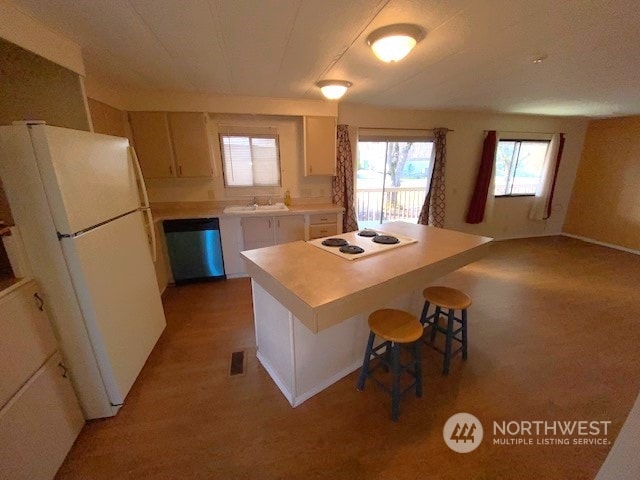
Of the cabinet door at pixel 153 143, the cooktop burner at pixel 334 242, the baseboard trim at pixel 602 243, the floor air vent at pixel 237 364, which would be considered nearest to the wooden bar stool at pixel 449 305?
A: the cooktop burner at pixel 334 242

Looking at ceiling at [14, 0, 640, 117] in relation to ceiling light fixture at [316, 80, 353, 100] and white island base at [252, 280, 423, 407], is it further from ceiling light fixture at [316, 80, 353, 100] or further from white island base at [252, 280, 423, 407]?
white island base at [252, 280, 423, 407]

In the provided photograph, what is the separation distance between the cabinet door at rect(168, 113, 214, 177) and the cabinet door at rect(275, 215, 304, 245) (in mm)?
1114

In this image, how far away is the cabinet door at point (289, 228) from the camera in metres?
3.41

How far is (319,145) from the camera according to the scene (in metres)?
3.56

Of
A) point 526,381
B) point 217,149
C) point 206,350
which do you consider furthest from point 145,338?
point 526,381

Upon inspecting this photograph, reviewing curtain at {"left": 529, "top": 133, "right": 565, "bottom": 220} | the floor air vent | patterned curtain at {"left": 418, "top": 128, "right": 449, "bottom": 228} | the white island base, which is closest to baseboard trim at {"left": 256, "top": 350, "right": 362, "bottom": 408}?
the white island base

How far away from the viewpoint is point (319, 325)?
1097mm

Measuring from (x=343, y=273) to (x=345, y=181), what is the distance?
272 cm

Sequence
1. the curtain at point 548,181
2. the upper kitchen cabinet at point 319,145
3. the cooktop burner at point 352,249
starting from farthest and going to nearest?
the curtain at point 548,181
the upper kitchen cabinet at point 319,145
the cooktop burner at point 352,249

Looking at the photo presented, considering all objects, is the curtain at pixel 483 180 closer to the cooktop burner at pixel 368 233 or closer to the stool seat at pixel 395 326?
the cooktop burner at pixel 368 233

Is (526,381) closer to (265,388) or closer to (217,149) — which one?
(265,388)

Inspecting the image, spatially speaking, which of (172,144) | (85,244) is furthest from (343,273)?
(172,144)

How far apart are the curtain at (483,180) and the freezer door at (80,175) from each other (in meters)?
5.14

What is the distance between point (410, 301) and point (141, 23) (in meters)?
2.71
